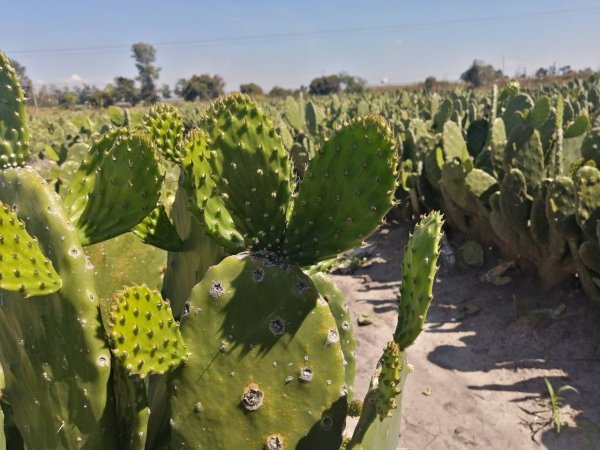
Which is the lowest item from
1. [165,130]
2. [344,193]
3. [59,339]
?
[59,339]

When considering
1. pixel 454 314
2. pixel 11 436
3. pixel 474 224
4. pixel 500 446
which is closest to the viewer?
pixel 11 436

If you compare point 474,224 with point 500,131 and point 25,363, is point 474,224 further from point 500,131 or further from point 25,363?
point 25,363

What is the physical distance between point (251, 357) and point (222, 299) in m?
0.14

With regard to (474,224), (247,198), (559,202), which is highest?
(247,198)

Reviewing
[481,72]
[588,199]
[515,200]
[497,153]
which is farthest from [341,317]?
[481,72]

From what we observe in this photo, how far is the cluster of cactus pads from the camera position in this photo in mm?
1169

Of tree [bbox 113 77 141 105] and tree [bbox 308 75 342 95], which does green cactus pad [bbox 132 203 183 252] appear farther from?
tree [bbox 113 77 141 105]

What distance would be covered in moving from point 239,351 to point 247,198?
0.34 meters

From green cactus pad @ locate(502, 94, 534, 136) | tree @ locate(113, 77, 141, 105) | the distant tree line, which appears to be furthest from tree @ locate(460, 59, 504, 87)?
Result: green cactus pad @ locate(502, 94, 534, 136)

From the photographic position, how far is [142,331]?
1067 millimetres

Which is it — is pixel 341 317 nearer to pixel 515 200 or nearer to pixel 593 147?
pixel 515 200

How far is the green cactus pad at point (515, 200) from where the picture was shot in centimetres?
362

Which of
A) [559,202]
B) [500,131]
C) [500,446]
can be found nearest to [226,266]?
[500,446]

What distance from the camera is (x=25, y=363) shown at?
1.25 meters
